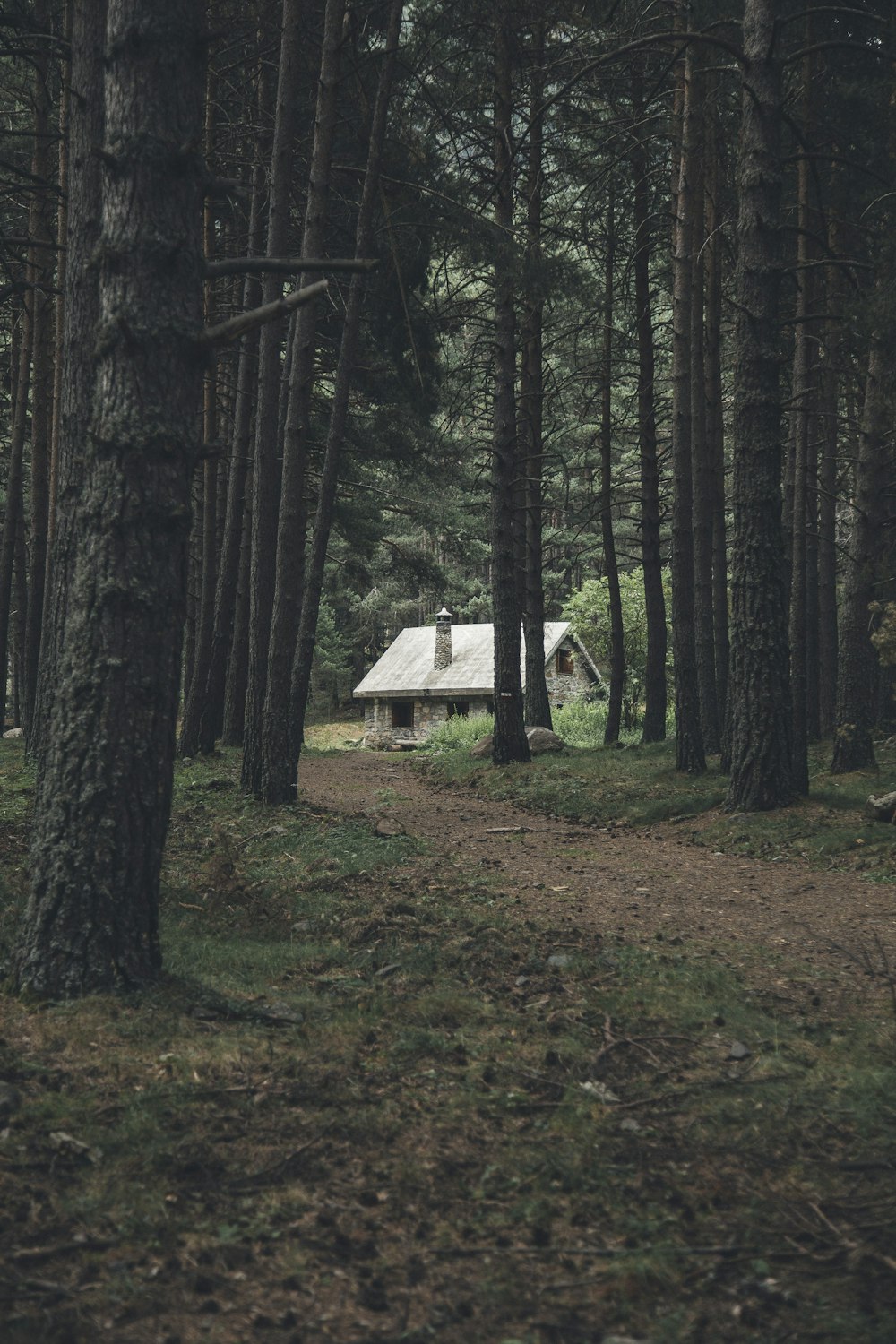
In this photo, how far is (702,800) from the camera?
520 inches

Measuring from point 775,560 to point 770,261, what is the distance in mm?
3524

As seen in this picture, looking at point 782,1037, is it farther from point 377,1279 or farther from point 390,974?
point 377,1279

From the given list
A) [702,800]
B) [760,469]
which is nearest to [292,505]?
[760,469]

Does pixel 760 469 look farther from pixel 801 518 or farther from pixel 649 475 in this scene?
pixel 649 475

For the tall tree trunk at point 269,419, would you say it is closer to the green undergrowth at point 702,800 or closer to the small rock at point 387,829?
the small rock at point 387,829

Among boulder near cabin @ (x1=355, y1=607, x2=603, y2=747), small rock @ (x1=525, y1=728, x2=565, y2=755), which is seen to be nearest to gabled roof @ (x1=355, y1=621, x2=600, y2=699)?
boulder near cabin @ (x1=355, y1=607, x2=603, y2=747)

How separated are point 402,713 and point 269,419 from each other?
28033 mm

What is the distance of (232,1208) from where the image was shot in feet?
10.9

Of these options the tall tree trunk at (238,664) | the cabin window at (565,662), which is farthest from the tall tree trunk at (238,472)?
the cabin window at (565,662)

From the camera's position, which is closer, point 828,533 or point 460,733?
point 828,533

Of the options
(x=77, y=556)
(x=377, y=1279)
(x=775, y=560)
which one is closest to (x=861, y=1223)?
(x=377, y=1279)

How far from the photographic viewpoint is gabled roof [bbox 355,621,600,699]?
3888cm

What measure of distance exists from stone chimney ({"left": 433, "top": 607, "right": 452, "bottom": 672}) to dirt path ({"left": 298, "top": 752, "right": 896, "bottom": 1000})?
84.8 ft

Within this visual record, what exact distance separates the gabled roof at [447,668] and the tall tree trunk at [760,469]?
25.7 metres
